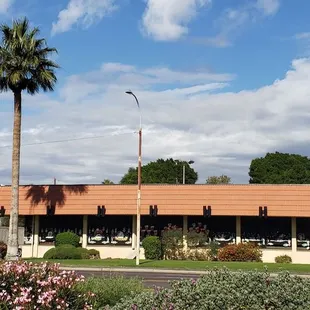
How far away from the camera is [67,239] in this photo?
3975cm

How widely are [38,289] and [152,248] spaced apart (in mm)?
29573

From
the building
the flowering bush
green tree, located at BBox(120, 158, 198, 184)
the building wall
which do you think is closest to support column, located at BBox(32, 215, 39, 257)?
the building

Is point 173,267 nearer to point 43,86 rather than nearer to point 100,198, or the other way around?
point 100,198

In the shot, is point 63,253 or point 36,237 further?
point 36,237

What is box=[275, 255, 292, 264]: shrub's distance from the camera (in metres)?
36.5

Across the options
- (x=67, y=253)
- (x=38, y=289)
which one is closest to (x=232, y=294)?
(x=38, y=289)

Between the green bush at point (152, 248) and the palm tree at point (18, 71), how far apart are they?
8.31m

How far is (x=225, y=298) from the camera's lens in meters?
6.45

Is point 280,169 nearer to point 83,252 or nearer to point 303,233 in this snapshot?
point 303,233

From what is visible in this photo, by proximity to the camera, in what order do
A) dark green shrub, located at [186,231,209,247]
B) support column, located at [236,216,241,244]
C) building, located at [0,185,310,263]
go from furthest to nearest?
1. support column, located at [236,216,241,244]
2. dark green shrub, located at [186,231,209,247]
3. building, located at [0,185,310,263]

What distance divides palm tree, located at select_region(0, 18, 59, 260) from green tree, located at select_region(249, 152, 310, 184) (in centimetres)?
5659

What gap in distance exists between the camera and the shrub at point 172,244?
37656 mm

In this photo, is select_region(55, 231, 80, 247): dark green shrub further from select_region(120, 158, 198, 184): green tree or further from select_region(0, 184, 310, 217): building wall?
select_region(120, 158, 198, 184): green tree

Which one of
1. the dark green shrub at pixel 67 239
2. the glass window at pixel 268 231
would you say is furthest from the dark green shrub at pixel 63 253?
the glass window at pixel 268 231
